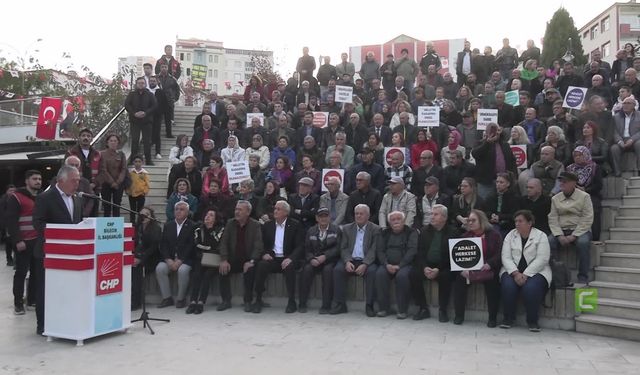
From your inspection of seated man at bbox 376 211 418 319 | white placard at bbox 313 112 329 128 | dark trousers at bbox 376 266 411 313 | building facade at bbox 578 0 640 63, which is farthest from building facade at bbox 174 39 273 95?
dark trousers at bbox 376 266 411 313

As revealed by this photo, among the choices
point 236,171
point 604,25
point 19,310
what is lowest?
point 19,310

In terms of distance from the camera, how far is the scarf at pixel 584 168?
345 inches

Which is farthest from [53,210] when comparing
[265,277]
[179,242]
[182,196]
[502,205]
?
[502,205]

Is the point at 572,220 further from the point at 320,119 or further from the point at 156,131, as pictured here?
the point at 156,131

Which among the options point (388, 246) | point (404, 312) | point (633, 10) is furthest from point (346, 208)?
point (633, 10)

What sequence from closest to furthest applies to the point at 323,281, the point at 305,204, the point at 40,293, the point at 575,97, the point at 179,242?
the point at 40,293 → the point at 323,281 → the point at 179,242 → the point at 305,204 → the point at 575,97

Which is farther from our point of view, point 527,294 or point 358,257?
point 358,257

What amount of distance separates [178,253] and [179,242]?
173 millimetres

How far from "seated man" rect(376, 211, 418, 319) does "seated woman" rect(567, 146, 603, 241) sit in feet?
8.64

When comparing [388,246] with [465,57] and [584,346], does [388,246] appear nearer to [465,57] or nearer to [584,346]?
[584,346]

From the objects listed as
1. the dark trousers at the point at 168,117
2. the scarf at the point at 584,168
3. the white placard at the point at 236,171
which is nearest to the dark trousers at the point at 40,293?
the white placard at the point at 236,171

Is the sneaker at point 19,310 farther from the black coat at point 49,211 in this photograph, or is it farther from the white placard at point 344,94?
the white placard at point 344,94

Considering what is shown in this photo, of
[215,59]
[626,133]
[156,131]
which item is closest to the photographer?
[626,133]

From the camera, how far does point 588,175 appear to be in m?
8.77
